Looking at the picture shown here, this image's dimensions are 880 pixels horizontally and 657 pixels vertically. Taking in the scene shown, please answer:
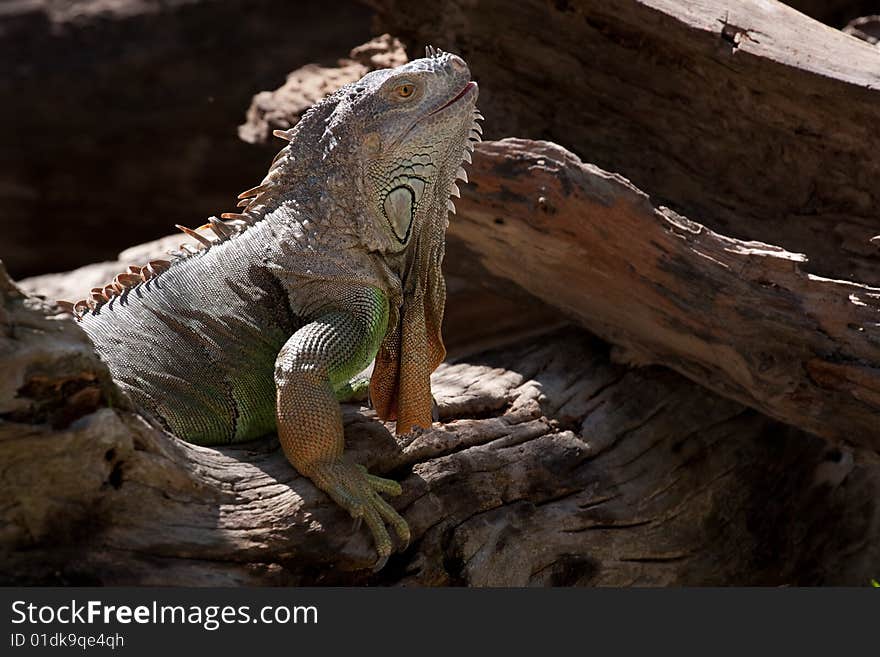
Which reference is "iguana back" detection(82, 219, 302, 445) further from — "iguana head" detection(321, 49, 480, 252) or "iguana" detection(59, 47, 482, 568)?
"iguana head" detection(321, 49, 480, 252)

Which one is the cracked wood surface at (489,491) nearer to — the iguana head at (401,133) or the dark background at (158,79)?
the iguana head at (401,133)

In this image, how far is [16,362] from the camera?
2.99 meters

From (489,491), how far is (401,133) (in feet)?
4.84

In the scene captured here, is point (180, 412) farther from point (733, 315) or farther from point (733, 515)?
point (733, 515)

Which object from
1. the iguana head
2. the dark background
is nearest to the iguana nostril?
the iguana head

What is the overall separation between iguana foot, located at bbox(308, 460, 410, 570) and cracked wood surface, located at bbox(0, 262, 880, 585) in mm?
68

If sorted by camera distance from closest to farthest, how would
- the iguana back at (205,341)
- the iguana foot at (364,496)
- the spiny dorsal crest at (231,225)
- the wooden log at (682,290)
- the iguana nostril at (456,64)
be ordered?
the iguana foot at (364,496) < the iguana back at (205,341) < the iguana nostril at (456,64) < the spiny dorsal crest at (231,225) < the wooden log at (682,290)

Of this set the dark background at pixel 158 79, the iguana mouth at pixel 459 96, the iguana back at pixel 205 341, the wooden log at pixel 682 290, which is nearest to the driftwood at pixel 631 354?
the wooden log at pixel 682 290

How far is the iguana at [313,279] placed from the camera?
416 centimetres

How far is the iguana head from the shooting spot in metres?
4.19

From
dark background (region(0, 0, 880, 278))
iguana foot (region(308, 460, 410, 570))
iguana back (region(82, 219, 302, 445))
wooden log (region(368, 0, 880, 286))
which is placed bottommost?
dark background (region(0, 0, 880, 278))

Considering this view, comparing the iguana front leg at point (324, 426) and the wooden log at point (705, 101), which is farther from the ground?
the wooden log at point (705, 101)

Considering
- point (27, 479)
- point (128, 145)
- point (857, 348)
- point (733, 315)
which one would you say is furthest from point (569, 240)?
point (128, 145)

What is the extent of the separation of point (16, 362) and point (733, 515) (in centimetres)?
357
